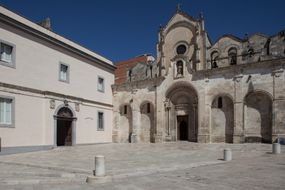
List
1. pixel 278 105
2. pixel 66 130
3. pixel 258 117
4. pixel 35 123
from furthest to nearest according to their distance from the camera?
pixel 66 130, pixel 258 117, pixel 278 105, pixel 35 123

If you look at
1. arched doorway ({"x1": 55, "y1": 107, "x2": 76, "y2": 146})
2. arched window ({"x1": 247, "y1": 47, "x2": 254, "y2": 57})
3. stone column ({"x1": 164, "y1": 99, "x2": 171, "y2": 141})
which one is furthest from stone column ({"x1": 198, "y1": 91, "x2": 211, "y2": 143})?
arched doorway ({"x1": 55, "y1": 107, "x2": 76, "y2": 146})

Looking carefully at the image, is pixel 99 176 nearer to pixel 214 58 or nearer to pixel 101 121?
pixel 101 121

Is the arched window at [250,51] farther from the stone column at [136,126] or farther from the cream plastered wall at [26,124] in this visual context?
the cream plastered wall at [26,124]

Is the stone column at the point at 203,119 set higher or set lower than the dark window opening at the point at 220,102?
lower

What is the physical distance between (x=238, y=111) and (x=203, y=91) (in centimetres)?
326

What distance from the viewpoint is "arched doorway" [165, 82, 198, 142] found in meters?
24.1

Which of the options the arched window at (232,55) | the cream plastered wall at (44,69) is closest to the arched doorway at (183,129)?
the arched window at (232,55)

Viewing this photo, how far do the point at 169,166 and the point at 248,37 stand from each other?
1789 cm

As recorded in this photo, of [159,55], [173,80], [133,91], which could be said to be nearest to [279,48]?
[173,80]

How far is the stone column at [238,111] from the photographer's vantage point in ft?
67.8

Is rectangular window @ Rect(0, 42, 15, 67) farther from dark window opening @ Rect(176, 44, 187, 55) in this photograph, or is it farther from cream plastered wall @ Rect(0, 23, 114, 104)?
dark window opening @ Rect(176, 44, 187, 55)

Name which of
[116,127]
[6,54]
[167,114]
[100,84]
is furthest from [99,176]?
[116,127]

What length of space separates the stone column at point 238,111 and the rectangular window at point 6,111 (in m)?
15.3

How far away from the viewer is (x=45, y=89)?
741 inches
